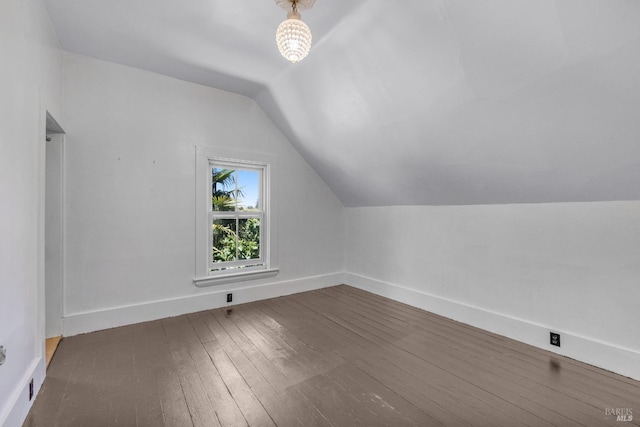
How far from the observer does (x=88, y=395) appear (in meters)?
1.99

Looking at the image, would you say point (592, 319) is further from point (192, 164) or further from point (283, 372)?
point (192, 164)

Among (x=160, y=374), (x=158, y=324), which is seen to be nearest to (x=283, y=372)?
(x=160, y=374)

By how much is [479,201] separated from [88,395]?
3.54 metres

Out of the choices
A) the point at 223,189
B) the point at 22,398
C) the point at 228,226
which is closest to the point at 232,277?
the point at 228,226

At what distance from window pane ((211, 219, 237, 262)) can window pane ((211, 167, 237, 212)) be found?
179mm

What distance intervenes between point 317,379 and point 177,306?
2.00 metres

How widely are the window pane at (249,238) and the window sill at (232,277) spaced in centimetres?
25

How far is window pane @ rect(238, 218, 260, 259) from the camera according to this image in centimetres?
400

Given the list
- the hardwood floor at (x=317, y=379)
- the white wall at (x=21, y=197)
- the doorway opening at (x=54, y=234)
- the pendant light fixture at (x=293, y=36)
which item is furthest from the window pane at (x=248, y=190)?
the pendant light fixture at (x=293, y=36)

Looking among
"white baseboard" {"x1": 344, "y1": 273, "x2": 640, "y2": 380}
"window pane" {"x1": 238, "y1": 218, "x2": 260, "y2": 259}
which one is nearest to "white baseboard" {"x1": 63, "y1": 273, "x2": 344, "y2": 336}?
"window pane" {"x1": 238, "y1": 218, "x2": 260, "y2": 259}

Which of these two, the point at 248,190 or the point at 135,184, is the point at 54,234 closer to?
the point at 135,184

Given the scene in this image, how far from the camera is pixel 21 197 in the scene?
1.75 m

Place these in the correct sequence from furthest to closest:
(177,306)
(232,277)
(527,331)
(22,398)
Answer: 1. (232,277)
2. (177,306)
3. (527,331)
4. (22,398)

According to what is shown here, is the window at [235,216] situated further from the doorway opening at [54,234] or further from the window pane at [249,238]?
the doorway opening at [54,234]
